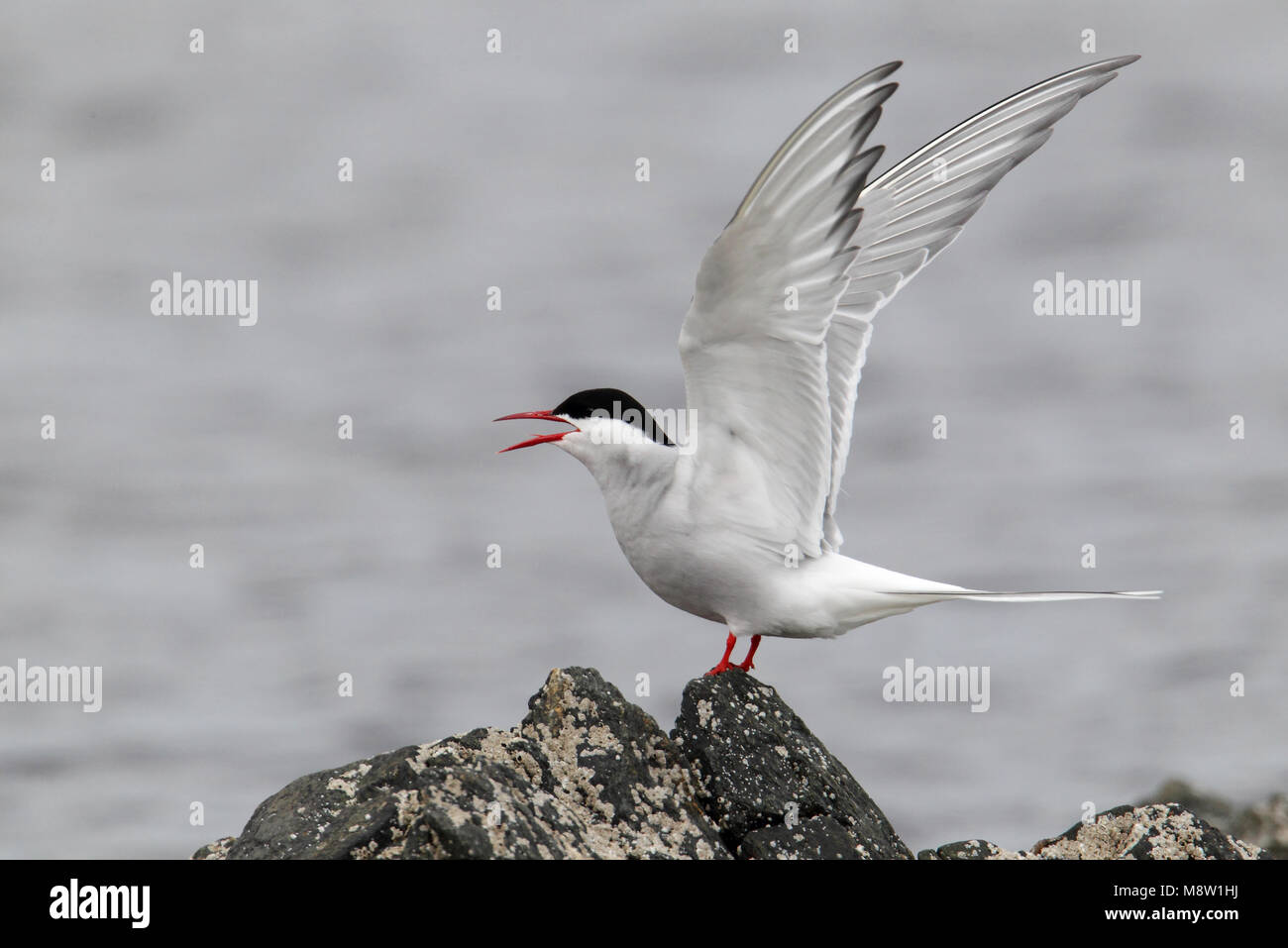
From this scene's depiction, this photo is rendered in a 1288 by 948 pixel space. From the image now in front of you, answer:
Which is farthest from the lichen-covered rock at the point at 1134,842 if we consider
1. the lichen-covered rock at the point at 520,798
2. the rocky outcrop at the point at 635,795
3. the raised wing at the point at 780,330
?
the raised wing at the point at 780,330

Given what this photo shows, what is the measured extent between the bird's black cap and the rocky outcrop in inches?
61.9

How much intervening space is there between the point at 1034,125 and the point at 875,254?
53.7 inches

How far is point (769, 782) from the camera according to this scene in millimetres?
6820

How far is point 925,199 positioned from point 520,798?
17.4 ft

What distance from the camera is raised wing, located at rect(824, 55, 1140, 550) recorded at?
28.0 ft

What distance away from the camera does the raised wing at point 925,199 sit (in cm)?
855

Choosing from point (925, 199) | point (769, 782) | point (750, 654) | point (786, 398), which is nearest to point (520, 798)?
point (769, 782)

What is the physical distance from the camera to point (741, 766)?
22.5ft

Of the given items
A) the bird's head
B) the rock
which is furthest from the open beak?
the rock

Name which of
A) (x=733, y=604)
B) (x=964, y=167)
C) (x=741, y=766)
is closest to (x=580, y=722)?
(x=741, y=766)

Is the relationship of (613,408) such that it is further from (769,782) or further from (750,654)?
(769,782)

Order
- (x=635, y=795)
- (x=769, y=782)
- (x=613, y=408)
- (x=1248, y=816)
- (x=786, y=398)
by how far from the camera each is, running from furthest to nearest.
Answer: (x=1248, y=816), (x=613, y=408), (x=786, y=398), (x=769, y=782), (x=635, y=795)

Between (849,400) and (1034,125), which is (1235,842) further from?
(1034,125)

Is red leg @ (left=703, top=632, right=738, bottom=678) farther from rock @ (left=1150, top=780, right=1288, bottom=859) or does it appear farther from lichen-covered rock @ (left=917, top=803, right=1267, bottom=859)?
rock @ (left=1150, top=780, right=1288, bottom=859)
